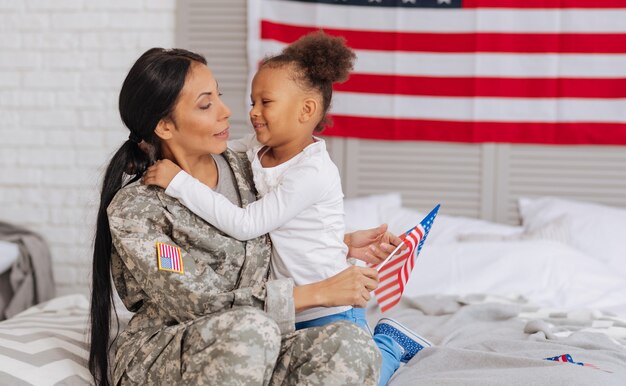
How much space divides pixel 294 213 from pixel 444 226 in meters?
1.67

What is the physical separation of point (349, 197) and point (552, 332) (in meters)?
1.50

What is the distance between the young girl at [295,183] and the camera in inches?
67.1

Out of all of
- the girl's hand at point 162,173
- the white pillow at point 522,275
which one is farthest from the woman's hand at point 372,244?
the white pillow at point 522,275

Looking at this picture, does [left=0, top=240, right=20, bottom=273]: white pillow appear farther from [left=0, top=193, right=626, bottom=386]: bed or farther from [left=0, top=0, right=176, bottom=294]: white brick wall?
[left=0, top=193, right=626, bottom=386]: bed

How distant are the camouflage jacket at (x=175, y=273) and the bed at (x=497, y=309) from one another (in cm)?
22

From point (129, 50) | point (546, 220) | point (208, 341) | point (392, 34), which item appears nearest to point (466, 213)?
point (546, 220)

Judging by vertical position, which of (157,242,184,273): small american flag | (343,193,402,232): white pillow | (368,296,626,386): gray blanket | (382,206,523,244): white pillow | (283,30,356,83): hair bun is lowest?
(368,296,626,386): gray blanket

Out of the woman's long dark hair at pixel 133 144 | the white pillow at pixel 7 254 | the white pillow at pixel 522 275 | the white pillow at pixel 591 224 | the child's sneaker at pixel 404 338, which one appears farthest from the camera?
the white pillow at pixel 7 254

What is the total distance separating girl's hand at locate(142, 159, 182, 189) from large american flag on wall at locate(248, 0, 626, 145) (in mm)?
1890

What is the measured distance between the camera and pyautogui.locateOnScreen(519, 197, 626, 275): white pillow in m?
3.08

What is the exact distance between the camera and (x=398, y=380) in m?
1.82

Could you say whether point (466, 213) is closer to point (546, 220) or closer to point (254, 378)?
point (546, 220)

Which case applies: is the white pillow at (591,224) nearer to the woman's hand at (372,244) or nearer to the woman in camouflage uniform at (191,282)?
the woman's hand at (372,244)

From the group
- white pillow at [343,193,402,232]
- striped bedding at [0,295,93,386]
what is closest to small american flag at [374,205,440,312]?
striped bedding at [0,295,93,386]
